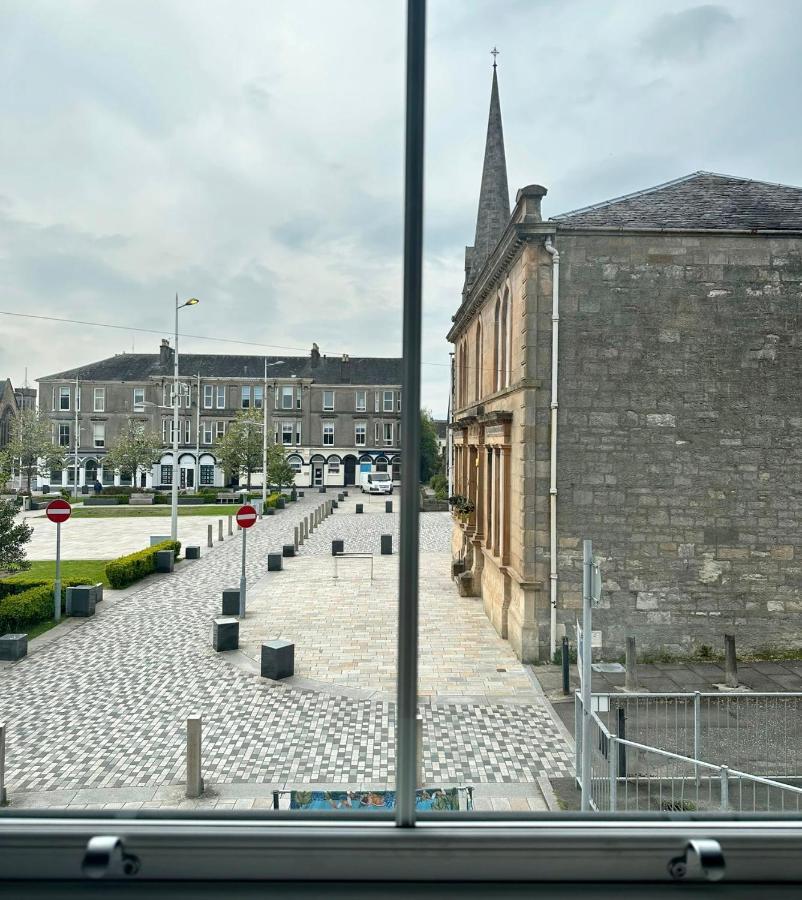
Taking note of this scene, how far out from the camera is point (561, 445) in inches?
257

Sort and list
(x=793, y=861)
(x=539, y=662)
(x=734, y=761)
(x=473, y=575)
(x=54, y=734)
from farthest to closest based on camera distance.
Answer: (x=473, y=575) < (x=539, y=662) < (x=54, y=734) < (x=734, y=761) < (x=793, y=861)

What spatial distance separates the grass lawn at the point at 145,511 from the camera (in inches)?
720

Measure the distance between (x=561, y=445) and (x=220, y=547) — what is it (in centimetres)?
880

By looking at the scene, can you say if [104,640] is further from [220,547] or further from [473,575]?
[220,547]

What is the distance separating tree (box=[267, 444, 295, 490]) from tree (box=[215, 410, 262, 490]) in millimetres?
445

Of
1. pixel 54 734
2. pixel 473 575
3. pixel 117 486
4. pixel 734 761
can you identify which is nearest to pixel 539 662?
pixel 734 761

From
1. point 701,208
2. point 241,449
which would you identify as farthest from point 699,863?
point 241,449

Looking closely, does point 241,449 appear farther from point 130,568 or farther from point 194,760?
point 194,760

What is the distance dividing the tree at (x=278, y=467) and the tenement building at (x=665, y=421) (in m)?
17.0

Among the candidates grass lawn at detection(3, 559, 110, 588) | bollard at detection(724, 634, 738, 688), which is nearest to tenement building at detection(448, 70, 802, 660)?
bollard at detection(724, 634, 738, 688)

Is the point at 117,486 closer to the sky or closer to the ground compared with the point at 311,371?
closer to the ground

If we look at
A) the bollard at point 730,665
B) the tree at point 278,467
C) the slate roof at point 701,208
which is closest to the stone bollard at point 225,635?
the bollard at point 730,665

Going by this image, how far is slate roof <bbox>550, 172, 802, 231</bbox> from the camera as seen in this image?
21.5ft

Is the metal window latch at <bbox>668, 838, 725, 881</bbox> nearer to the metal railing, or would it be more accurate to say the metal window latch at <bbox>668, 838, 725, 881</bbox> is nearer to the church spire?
the metal railing
